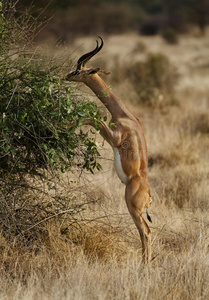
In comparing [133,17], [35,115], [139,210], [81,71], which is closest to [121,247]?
[139,210]

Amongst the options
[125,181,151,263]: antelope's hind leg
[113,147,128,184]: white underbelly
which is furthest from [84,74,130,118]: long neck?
[125,181,151,263]: antelope's hind leg

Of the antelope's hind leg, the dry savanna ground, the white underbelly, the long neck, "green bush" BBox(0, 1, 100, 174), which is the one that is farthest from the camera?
the long neck

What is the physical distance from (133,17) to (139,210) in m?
37.6

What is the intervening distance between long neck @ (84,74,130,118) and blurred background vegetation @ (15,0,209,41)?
72.1 ft

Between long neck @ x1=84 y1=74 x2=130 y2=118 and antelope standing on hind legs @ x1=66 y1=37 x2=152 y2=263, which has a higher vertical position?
long neck @ x1=84 y1=74 x2=130 y2=118

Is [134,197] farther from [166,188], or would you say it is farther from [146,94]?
[146,94]

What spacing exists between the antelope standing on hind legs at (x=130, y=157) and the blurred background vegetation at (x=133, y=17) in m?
22.2

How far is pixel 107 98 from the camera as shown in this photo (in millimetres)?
5285

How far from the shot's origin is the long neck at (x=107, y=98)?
5.23m

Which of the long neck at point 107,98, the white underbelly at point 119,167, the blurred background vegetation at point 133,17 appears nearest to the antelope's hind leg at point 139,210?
the white underbelly at point 119,167

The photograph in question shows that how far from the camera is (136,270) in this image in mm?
4359

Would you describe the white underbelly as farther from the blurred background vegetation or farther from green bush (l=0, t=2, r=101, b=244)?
the blurred background vegetation

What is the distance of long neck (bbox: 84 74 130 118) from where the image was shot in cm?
523

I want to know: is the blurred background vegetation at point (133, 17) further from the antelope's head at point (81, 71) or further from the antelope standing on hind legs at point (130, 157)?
the antelope standing on hind legs at point (130, 157)
